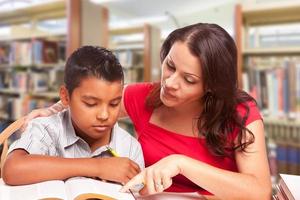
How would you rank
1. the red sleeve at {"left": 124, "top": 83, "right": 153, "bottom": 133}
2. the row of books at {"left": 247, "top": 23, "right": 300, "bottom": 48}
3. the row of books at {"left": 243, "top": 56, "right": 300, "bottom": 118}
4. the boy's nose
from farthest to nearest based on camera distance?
the row of books at {"left": 247, "top": 23, "right": 300, "bottom": 48}, the row of books at {"left": 243, "top": 56, "right": 300, "bottom": 118}, the red sleeve at {"left": 124, "top": 83, "right": 153, "bottom": 133}, the boy's nose

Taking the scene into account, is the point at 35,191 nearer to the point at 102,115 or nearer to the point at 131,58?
the point at 102,115

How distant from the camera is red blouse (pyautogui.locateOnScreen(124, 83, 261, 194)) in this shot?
35.0 inches

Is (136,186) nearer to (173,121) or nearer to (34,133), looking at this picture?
(34,133)

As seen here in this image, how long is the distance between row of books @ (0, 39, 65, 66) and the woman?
81.2 inches

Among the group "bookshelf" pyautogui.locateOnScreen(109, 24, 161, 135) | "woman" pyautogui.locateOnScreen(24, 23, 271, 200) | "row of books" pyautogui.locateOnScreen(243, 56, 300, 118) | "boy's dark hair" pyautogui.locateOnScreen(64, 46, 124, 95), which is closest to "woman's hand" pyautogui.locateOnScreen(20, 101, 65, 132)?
"woman" pyautogui.locateOnScreen(24, 23, 271, 200)

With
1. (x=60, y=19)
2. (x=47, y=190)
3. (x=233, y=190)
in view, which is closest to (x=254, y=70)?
(x=233, y=190)

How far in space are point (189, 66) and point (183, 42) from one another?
8cm

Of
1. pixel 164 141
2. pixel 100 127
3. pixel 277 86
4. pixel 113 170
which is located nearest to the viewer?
pixel 113 170

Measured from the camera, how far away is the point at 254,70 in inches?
77.3

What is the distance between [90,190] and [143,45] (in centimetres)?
289

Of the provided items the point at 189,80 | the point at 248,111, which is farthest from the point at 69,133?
the point at 248,111

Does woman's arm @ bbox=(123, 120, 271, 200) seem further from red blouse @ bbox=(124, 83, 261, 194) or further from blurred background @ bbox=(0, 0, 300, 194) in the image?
blurred background @ bbox=(0, 0, 300, 194)

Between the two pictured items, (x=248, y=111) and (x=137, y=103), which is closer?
(x=248, y=111)

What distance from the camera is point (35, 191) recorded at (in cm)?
55
